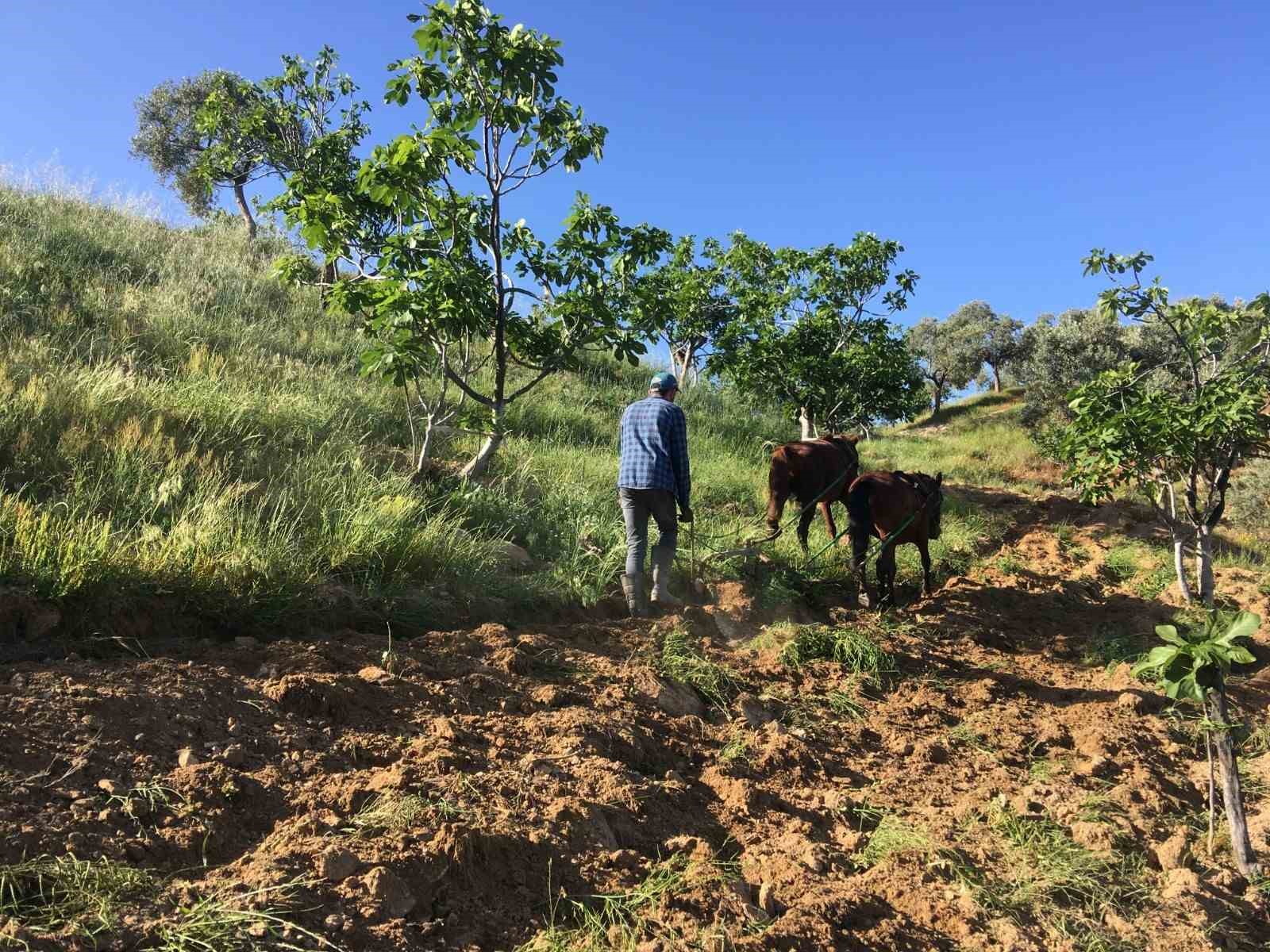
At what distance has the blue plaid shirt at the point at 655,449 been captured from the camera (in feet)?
18.9

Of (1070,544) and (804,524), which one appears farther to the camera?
(1070,544)

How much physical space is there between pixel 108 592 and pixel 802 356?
10.2 m

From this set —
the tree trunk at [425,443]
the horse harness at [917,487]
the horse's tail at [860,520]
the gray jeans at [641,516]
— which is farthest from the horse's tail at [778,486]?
the tree trunk at [425,443]

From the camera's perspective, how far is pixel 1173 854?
125 inches

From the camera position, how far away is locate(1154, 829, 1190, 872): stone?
10.3ft

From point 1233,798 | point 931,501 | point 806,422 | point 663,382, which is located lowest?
point 1233,798

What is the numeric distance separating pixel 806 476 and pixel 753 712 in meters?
3.52

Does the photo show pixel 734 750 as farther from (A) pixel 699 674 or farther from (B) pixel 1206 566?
(B) pixel 1206 566

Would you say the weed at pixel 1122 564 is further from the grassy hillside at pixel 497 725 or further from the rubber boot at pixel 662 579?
the rubber boot at pixel 662 579

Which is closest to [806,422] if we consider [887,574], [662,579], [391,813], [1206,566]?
[887,574]

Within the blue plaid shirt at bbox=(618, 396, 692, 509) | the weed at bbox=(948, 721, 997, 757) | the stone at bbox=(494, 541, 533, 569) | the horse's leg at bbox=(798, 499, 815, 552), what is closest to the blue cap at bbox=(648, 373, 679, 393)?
the blue plaid shirt at bbox=(618, 396, 692, 509)

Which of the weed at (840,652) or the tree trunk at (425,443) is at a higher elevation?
the tree trunk at (425,443)

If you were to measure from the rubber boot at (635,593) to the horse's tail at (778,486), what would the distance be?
75.9 inches

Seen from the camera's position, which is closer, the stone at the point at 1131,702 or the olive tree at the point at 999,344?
the stone at the point at 1131,702
